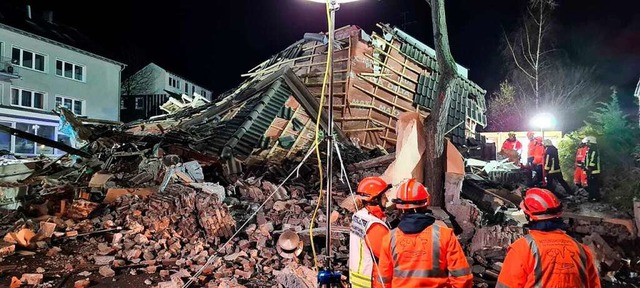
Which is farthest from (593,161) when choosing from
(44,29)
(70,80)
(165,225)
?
(44,29)

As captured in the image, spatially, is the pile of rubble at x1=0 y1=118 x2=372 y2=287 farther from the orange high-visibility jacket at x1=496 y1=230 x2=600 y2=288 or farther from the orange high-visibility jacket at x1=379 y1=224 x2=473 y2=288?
the orange high-visibility jacket at x1=496 y1=230 x2=600 y2=288

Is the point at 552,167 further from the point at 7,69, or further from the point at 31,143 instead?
the point at 7,69

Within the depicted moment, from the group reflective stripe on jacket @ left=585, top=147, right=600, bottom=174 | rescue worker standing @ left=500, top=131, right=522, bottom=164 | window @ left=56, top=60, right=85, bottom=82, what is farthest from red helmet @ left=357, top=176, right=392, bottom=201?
window @ left=56, top=60, right=85, bottom=82

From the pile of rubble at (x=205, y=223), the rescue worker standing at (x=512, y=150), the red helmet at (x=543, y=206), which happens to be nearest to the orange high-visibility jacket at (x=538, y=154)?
the pile of rubble at (x=205, y=223)

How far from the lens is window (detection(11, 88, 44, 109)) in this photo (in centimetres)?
2443

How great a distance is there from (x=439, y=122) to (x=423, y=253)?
217 inches

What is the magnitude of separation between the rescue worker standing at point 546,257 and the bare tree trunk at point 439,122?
17.1 ft

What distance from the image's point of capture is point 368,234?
3053 millimetres

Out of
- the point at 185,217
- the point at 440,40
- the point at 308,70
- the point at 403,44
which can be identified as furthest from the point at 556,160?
the point at 185,217

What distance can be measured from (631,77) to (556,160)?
1949 centimetres

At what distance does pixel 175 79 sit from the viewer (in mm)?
43375

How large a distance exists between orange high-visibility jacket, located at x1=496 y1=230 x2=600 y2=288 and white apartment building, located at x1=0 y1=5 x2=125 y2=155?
949 inches

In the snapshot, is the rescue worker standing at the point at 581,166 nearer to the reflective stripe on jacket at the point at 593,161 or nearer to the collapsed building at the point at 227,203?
the reflective stripe on jacket at the point at 593,161

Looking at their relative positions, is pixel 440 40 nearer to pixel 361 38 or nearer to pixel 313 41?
pixel 361 38
